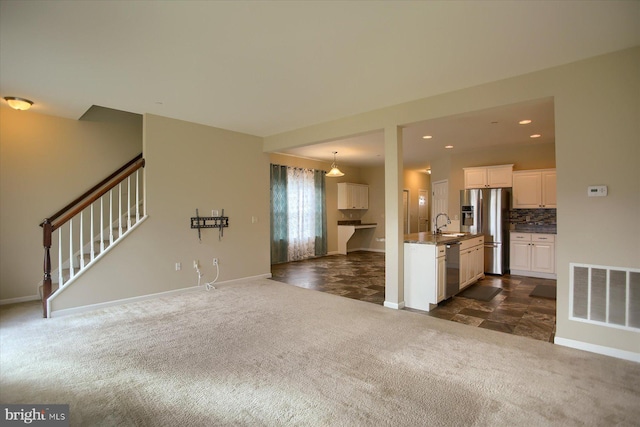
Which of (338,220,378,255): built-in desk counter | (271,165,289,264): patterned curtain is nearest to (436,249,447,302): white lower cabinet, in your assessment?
(271,165,289,264): patterned curtain

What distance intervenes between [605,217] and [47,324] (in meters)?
5.76

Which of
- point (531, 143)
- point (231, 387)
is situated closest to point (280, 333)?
point (231, 387)

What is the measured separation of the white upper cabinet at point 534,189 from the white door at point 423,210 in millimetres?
4739

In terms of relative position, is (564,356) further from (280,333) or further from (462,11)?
(462,11)

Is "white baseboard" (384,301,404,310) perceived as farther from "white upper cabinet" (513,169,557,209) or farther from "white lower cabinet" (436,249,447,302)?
"white upper cabinet" (513,169,557,209)

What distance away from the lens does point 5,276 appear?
445 cm

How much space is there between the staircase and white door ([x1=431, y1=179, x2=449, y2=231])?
6241mm

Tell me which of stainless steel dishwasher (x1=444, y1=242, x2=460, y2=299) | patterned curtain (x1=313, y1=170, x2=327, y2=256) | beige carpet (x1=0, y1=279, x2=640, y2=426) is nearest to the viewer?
beige carpet (x1=0, y1=279, x2=640, y2=426)

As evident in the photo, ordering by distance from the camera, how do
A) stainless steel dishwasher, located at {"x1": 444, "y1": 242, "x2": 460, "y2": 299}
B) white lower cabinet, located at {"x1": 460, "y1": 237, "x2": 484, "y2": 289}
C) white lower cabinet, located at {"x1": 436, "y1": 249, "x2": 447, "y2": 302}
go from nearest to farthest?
1. white lower cabinet, located at {"x1": 436, "y1": 249, "x2": 447, "y2": 302}
2. stainless steel dishwasher, located at {"x1": 444, "y1": 242, "x2": 460, "y2": 299}
3. white lower cabinet, located at {"x1": 460, "y1": 237, "x2": 484, "y2": 289}

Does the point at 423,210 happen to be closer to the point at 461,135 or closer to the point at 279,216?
the point at 279,216

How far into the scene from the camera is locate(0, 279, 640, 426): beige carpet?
1.97 metres

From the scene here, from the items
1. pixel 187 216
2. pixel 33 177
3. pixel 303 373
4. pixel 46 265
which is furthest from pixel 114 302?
pixel 303 373

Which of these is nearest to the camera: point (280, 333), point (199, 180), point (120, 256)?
point (280, 333)

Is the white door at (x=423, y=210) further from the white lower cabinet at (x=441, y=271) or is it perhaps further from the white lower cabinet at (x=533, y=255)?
the white lower cabinet at (x=441, y=271)
